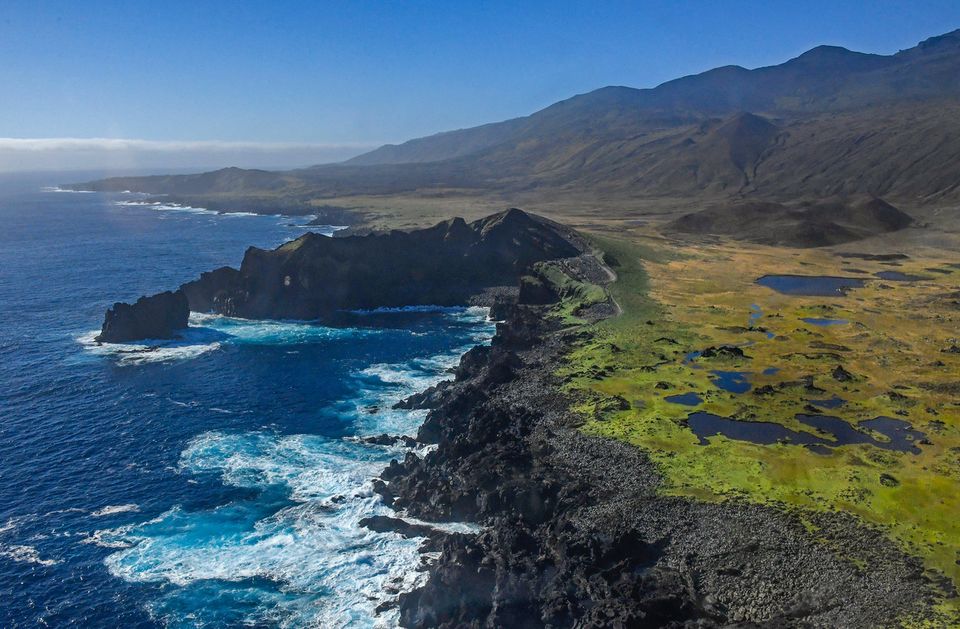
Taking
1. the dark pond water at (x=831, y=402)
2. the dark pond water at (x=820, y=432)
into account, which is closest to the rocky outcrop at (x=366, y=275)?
the dark pond water at (x=820, y=432)

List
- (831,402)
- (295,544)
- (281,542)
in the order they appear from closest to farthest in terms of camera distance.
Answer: (295,544)
(281,542)
(831,402)

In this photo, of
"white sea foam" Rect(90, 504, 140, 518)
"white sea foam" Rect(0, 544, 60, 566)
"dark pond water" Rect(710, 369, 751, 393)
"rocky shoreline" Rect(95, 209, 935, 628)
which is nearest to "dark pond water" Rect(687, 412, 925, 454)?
"dark pond water" Rect(710, 369, 751, 393)

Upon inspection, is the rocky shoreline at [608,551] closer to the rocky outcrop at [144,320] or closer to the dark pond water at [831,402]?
the dark pond water at [831,402]

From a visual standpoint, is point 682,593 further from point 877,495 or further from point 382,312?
point 382,312

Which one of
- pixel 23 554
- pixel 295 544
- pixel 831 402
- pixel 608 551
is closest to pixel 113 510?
pixel 23 554

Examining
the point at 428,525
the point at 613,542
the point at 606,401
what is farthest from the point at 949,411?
the point at 428,525

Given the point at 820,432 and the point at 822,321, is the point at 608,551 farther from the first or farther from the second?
the point at 822,321

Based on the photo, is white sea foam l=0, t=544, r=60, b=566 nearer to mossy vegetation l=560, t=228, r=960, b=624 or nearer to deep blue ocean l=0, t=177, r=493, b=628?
deep blue ocean l=0, t=177, r=493, b=628

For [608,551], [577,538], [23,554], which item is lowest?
[23,554]
